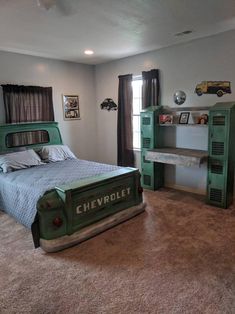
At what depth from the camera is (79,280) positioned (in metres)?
2.10

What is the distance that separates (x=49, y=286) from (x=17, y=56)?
379cm

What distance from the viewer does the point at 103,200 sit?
2965 millimetres

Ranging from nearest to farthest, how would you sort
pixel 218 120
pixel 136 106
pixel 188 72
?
pixel 218 120 → pixel 188 72 → pixel 136 106

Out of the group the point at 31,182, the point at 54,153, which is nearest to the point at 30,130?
the point at 54,153

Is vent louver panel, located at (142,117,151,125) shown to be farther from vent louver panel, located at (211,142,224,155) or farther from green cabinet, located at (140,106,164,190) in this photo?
vent louver panel, located at (211,142,224,155)

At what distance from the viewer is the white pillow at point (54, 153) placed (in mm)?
4191

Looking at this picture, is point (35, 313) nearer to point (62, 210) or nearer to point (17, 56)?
point (62, 210)

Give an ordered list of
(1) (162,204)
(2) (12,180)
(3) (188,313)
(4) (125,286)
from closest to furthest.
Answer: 1. (3) (188,313)
2. (4) (125,286)
3. (2) (12,180)
4. (1) (162,204)

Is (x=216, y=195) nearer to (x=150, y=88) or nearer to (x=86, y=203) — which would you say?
(x=86, y=203)

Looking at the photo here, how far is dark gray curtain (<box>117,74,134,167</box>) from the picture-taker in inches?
191

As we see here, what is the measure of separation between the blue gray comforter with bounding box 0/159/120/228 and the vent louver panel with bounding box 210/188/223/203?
1.50 metres

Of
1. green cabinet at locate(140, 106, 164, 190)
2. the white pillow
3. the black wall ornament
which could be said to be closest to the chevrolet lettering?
green cabinet at locate(140, 106, 164, 190)

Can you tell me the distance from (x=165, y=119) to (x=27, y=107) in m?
2.47

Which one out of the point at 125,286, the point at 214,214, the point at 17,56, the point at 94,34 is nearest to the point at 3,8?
the point at 94,34
